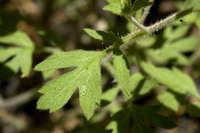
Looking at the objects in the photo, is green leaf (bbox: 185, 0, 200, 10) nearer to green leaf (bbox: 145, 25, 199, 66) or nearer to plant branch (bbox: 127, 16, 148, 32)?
plant branch (bbox: 127, 16, 148, 32)

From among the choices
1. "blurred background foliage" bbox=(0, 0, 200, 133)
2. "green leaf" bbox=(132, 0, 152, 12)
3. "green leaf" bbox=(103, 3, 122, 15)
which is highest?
"green leaf" bbox=(132, 0, 152, 12)

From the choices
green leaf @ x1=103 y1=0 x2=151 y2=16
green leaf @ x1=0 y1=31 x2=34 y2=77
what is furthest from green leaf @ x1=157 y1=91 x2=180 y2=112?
green leaf @ x1=0 y1=31 x2=34 y2=77

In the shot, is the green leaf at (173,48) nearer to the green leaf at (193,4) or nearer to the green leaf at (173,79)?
the green leaf at (173,79)

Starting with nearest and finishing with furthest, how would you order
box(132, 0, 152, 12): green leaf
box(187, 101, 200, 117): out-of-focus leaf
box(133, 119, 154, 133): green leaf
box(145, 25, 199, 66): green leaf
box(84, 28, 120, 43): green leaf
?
box(132, 0, 152, 12): green leaf, box(84, 28, 120, 43): green leaf, box(133, 119, 154, 133): green leaf, box(187, 101, 200, 117): out-of-focus leaf, box(145, 25, 199, 66): green leaf

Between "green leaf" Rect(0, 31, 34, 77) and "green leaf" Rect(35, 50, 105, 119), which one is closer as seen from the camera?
"green leaf" Rect(35, 50, 105, 119)

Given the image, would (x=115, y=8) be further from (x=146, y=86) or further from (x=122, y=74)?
(x=146, y=86)

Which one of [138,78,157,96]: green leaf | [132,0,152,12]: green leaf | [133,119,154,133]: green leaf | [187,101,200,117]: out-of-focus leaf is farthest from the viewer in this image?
[187,101,200,117]: out-of-focus leaf

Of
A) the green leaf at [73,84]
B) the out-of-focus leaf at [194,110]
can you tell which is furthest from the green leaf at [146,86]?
the green leaf at [73,84]

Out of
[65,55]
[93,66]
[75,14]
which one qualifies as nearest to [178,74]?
[93,66]
